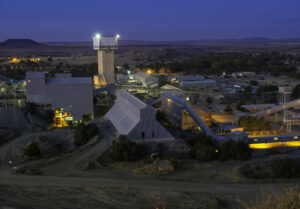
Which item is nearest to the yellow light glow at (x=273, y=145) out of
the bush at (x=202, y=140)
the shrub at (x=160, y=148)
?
the bush at (x=202, y=140)

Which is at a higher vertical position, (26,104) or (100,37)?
(100,37)

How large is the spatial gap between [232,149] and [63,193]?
35.6 ft

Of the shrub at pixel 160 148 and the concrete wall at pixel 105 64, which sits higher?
the concrete wall at pixel 105 64

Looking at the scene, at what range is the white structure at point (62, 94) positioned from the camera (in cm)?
3216

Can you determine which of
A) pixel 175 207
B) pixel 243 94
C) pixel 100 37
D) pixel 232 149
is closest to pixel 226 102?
pixel 243 94

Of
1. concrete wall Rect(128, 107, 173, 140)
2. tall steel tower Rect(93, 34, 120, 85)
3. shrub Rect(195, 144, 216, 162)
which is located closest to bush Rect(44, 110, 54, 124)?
concrete wall Rect(128, 107, 173, 140)

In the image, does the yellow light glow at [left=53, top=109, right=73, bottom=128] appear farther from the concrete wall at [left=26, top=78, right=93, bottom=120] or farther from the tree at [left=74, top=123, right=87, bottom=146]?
the tree at [left=74, top=123, right=87, bottom=146]

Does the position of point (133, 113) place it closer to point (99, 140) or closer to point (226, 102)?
point (99, 140)

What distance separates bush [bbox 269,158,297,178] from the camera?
1809 cm

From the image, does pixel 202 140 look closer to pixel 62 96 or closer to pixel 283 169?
pixel 283 169

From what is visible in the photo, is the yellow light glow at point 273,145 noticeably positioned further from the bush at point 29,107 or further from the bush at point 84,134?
the bush at point 29,107

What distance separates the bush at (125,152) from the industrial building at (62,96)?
12672mm

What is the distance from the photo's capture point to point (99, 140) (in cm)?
2409

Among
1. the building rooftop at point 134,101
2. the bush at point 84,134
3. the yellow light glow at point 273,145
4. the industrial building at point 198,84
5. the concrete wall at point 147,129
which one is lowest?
the yellow light glow at point 273,145
